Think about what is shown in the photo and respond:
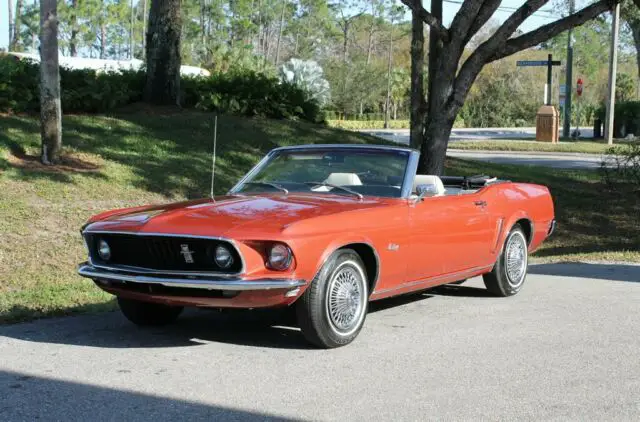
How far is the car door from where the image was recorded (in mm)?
7152

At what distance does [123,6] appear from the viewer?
252ft

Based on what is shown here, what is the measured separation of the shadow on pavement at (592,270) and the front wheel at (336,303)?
4.59 m

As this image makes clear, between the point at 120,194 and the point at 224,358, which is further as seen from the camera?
the point at 120,194

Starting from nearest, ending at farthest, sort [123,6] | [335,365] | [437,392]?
[437,392], [335,365], [123,6]

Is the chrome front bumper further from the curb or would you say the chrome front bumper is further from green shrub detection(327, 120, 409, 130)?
green shrub detection(327, 120, 409, 130)

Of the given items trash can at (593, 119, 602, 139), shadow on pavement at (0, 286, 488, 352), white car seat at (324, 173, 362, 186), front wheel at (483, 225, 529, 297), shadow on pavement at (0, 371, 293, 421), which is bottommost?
shadow on pavement at (0, 286, 488, 352)

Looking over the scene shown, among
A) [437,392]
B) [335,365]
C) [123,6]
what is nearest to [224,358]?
[335,365]

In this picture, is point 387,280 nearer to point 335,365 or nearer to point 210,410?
point 335,365

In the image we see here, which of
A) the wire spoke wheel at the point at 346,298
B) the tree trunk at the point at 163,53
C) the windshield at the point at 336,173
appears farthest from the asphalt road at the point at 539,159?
the wire spoke wheel at the point at 346,298

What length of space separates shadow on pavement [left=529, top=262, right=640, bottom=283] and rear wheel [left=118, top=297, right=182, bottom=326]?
5.22 meters

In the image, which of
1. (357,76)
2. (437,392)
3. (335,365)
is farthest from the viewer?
(357,76)

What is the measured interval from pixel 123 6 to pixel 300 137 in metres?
62.6

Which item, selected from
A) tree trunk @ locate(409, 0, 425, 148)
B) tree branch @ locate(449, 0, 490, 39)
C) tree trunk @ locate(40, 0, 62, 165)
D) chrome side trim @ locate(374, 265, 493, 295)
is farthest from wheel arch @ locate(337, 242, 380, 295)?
tree trunk @ locate(409, 0, 425, 148)

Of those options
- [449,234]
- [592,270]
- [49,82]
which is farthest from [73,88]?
[449,234]
